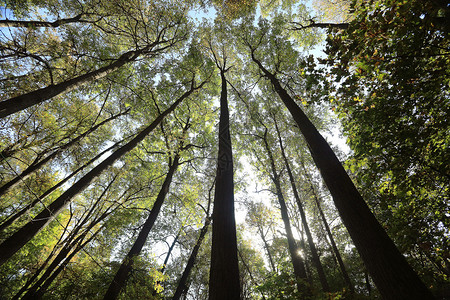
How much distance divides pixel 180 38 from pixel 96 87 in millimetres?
5595

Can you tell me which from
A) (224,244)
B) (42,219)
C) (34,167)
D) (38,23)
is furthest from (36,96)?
(224,244)

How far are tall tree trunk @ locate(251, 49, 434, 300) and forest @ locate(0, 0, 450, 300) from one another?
0.08ft

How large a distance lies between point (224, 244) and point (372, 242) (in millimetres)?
2199

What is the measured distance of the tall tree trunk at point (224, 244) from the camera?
7.47 ft

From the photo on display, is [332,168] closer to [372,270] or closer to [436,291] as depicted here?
[372,270]

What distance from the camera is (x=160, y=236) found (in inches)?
619

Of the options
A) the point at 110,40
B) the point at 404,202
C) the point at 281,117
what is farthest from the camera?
the point at 281,117

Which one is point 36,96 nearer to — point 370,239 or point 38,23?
point 38,23

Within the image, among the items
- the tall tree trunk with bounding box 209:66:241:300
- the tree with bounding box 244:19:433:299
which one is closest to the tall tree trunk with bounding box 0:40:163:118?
the tall tree trunk with bounding box 209:66:241:300

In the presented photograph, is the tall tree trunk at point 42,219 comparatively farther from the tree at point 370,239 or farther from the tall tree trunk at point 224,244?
the tree at point 370,239

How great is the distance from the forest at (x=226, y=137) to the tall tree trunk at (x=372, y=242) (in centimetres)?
2

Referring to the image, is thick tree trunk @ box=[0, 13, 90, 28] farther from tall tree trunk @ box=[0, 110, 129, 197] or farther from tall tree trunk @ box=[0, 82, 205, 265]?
tall tree trunk @ box=[0, 110, 129, 197]

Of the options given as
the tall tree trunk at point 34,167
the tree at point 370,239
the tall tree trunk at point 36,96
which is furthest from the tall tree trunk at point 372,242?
the tall tree trunk at point 36,96

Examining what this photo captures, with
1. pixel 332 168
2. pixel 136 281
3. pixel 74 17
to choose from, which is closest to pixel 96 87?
pixel 74 17
